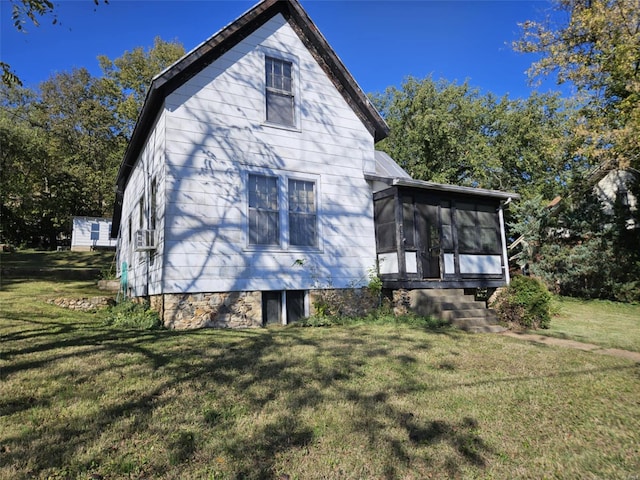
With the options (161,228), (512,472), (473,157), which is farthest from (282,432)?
(473,157)

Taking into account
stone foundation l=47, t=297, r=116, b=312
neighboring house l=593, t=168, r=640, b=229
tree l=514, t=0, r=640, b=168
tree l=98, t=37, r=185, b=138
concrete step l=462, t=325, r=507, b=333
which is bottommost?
concrete step l=462, t=325, r=507, b=333

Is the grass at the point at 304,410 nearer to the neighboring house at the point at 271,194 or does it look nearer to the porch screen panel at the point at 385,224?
the neighboring house at the point at 271,194

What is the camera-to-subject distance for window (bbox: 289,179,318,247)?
10.0 metres

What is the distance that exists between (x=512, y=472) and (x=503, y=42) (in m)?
17.5

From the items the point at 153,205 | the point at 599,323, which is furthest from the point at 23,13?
the point at 599,323

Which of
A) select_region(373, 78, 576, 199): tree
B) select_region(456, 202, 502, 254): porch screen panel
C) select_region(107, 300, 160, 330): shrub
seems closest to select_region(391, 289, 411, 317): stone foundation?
select_region(456, 202, 502, 254): porch screen panel

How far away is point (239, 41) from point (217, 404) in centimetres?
873

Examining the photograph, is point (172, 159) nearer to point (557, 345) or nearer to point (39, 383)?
point (39, 383)

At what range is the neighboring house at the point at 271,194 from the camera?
8.70 metres

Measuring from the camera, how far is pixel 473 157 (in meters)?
26.8

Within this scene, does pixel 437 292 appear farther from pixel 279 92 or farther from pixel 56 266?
pixel 56 266

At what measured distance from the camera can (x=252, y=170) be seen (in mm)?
9516

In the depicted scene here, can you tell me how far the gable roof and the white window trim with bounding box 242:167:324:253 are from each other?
255cm

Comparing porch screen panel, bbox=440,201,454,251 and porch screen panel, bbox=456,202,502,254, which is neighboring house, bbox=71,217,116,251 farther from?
porch screen panel, bbox=456,202,502,254
